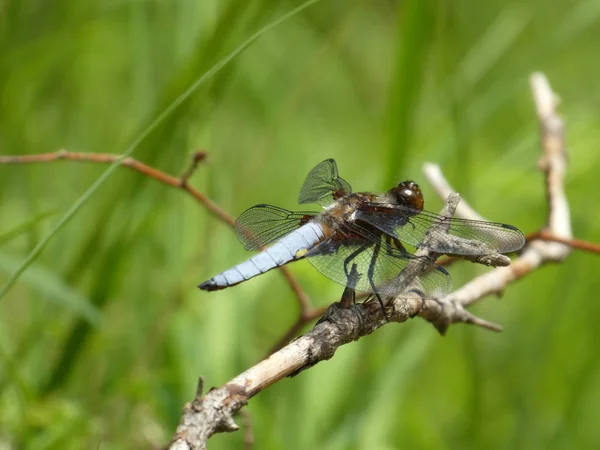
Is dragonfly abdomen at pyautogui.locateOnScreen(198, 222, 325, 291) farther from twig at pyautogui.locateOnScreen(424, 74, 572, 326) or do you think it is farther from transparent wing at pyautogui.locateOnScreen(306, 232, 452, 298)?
twig at pyautogui.locateOnScreen(424, 74, 572, 326)

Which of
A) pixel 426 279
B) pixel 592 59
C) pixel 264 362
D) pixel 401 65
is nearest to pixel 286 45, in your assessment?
pixel 592 59

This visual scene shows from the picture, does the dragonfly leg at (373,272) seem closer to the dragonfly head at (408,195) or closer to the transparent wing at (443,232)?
the transparent wing at (443,232)

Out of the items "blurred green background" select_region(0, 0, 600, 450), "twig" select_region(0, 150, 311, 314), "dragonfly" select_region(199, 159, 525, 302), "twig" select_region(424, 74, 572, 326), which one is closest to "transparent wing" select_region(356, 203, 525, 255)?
"dragonfly" select_region(199, 159, 525, 302)

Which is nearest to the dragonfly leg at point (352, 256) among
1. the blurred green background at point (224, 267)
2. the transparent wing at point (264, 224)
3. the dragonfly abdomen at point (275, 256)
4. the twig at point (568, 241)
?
the dragonfly abdomen at point (275, 256)

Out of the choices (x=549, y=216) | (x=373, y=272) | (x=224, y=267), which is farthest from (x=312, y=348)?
(x=224, y=267)

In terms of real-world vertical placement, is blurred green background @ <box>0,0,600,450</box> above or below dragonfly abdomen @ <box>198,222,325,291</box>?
above

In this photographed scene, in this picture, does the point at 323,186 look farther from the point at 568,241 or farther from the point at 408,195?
the point at 568,241
